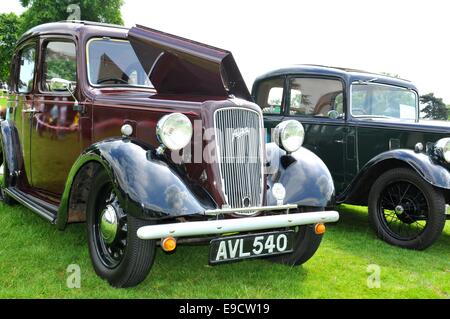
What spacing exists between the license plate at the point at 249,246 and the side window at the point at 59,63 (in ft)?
6.98

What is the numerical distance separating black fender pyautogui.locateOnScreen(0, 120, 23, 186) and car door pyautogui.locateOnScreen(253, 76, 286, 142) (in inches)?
120

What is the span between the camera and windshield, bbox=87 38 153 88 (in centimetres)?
408

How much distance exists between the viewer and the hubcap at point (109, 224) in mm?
3113

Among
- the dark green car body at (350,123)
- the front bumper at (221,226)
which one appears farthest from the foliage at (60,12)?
the front bumper at (221,226)

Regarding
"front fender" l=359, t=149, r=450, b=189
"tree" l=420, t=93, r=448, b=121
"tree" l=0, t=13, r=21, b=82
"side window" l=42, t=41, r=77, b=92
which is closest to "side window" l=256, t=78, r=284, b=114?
"front fender" l=359, t=149, r=450, b=189

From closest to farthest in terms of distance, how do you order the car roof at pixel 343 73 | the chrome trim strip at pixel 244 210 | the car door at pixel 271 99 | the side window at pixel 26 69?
the chrome trim strip at pixel 244 210, the side window at pixel 26 69, the car roof at pixel 343 73, the car door at pixel 271 99

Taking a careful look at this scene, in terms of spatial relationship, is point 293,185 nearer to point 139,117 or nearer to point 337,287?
point 337,287

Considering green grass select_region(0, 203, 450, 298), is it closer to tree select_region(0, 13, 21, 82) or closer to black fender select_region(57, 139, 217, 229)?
black fender select_region(57, 139, 217, 229)

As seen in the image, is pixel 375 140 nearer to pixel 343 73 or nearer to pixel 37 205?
pixel 343 73

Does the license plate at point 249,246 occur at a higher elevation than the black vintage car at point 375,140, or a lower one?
lower

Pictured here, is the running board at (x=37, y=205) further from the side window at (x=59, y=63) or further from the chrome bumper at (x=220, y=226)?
the chrome bumper at (x=220, y=226)

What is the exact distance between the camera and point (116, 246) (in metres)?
3.15
